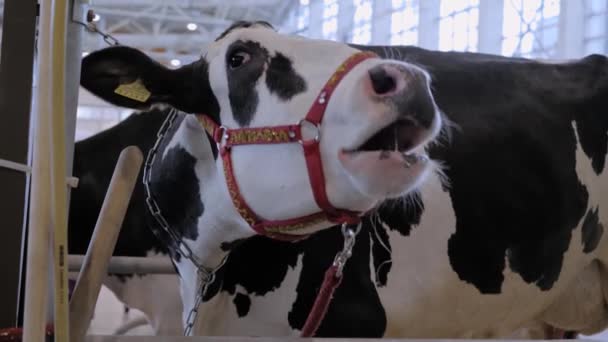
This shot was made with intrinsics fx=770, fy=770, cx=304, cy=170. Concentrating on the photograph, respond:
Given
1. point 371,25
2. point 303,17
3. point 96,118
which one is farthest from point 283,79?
point 96,118

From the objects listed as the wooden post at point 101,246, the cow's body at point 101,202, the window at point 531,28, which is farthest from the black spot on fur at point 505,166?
the window at point 531,28

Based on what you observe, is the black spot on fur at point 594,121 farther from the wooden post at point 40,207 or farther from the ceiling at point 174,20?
the ceiling at point 174,20

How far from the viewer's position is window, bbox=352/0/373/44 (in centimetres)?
945

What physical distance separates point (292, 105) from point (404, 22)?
7841 mm

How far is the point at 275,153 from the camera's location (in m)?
1.47

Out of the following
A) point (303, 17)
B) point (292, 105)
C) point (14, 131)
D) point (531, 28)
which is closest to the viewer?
point (14, 131)

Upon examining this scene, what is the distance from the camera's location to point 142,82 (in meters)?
1.68

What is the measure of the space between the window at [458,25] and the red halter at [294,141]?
259 inches

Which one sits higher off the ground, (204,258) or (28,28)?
(28,28)

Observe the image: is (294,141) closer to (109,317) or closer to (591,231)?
(591,231)

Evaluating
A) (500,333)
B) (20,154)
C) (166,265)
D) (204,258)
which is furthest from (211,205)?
(500,333)

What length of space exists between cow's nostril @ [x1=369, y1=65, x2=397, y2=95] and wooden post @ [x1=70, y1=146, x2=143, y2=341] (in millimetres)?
502

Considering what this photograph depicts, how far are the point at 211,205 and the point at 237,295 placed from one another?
9.9 inches

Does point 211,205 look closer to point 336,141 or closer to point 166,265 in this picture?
point 166,265
